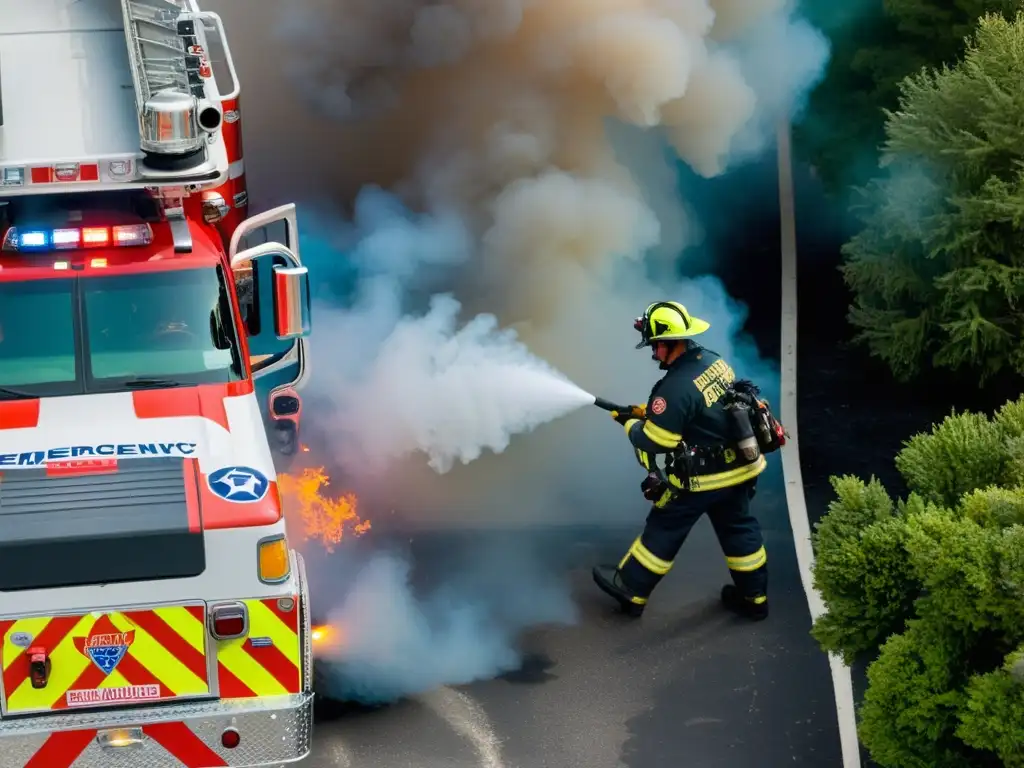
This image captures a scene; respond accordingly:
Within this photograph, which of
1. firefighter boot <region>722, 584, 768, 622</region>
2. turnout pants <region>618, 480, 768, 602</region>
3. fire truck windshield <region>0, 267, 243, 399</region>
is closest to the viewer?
fire truck windshield <region>0, 267, 243, 399</region>

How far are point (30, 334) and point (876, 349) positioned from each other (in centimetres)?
614

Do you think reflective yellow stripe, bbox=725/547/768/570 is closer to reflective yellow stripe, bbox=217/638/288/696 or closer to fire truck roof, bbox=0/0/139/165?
reflective yellow stripe, bbox=217/638/288/696

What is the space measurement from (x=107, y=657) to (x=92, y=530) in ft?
1.73

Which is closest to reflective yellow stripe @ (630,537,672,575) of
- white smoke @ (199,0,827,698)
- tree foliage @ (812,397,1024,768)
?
white smoke @ (199,0,827,698)

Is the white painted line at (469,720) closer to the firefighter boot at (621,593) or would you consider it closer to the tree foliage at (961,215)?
the firefighter boot at (621,593)

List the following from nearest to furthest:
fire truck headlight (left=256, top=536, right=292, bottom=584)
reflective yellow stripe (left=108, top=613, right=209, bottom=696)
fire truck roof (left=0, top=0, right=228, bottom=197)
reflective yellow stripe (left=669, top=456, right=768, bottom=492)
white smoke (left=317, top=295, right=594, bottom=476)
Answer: reflective yellow stripe (left=108, top=613, right=209, bottom=696)
fire truck headlight (left=256, top=536, right=292, bottom=584)
fire truck roof (left=0, top=0, right=228, bottom=197)
reflective yellow stripe (left=669, top=456, right=768, bottom=492)
white smoke (left=317, top=295, right=594, bottom=476)

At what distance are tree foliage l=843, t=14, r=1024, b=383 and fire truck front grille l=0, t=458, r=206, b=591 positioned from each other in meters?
5.70

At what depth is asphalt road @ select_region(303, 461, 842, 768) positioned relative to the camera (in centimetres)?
767

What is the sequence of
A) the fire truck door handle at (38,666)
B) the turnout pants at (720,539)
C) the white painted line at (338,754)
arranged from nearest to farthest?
the fire truck door handle at (38,666) → the white painted line at (338,754) → the turnout pants at (720,539)

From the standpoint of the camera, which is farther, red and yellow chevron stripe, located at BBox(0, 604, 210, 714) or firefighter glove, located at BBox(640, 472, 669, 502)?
firefighter glove, located at BBox(640, 472, 669, 502)

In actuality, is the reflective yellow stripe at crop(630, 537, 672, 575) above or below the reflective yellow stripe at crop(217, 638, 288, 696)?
below

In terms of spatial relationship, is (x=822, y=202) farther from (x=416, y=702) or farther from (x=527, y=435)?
(x=416, y=702)

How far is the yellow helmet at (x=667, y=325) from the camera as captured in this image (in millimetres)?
8672

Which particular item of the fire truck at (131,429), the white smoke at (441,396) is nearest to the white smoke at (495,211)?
the white smoke at (441,396)
